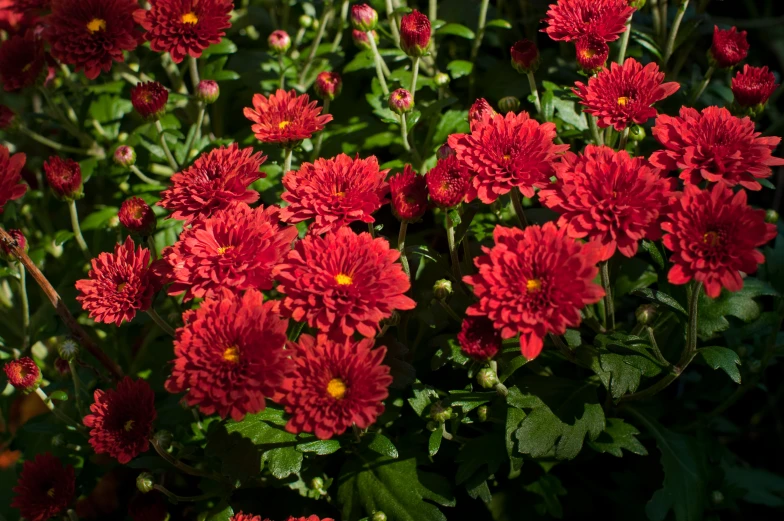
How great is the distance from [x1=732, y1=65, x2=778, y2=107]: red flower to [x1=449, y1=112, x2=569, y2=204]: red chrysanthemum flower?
2.00ft

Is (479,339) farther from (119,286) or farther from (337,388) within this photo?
(119,286)

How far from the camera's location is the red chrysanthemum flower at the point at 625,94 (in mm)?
1598

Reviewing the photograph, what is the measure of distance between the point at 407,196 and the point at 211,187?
0.48 metres

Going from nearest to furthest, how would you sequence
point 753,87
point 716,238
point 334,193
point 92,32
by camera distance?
point 716,238 → point 334,193 → point 753,87 → point 92,32

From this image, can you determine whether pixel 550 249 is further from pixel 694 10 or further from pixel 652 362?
pixel 694 10

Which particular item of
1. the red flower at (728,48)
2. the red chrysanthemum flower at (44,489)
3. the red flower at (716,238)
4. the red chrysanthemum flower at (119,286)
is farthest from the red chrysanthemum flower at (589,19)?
the red chrysanthemum flower at (44,489)

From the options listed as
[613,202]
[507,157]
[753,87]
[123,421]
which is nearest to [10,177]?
[123,421]

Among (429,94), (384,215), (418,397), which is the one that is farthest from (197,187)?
(429,94)

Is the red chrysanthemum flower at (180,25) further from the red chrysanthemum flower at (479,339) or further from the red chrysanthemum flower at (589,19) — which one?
the red chrysanthemum flower at (479,339)

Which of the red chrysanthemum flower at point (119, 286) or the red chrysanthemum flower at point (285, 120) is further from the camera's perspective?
the red chrysanthemum flower at point (285, 120)

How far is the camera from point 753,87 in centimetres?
176

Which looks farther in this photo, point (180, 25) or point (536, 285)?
point (180, 25)

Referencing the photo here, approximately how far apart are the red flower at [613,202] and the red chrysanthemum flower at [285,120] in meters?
0.68

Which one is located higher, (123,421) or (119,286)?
(119,286)
